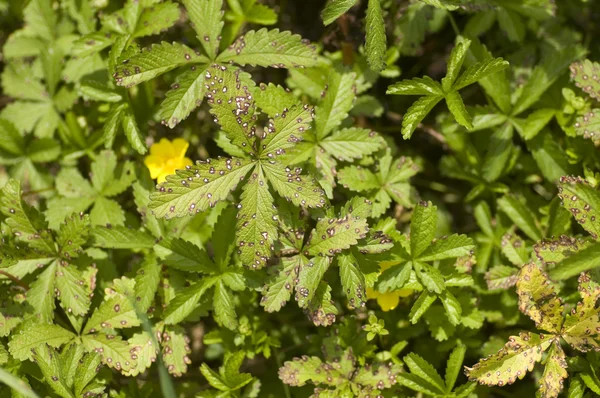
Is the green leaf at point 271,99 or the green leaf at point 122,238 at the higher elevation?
the green leaf at point 271,99

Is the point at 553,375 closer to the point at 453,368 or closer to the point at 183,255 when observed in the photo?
the point at 453,368

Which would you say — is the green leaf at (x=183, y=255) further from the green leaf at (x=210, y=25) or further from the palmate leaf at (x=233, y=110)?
the green leaf at (x=210, y=25)

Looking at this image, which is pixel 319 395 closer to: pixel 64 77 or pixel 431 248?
pixel 431 248

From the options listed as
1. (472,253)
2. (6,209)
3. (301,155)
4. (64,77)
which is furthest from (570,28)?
(6,209)

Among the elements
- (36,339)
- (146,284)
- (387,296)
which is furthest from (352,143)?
(36,339)

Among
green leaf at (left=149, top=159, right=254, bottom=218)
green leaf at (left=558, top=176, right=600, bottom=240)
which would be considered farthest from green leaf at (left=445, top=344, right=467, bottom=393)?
green leaf at (left=149, top=159, right=254, bottom=218)

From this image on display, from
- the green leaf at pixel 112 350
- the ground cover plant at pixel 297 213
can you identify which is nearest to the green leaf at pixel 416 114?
the ground cover plant at pixel 297 213

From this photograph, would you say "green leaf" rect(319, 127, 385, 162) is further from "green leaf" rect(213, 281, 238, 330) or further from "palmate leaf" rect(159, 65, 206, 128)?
"green leaf" rect(213, 281, 238, 330)
